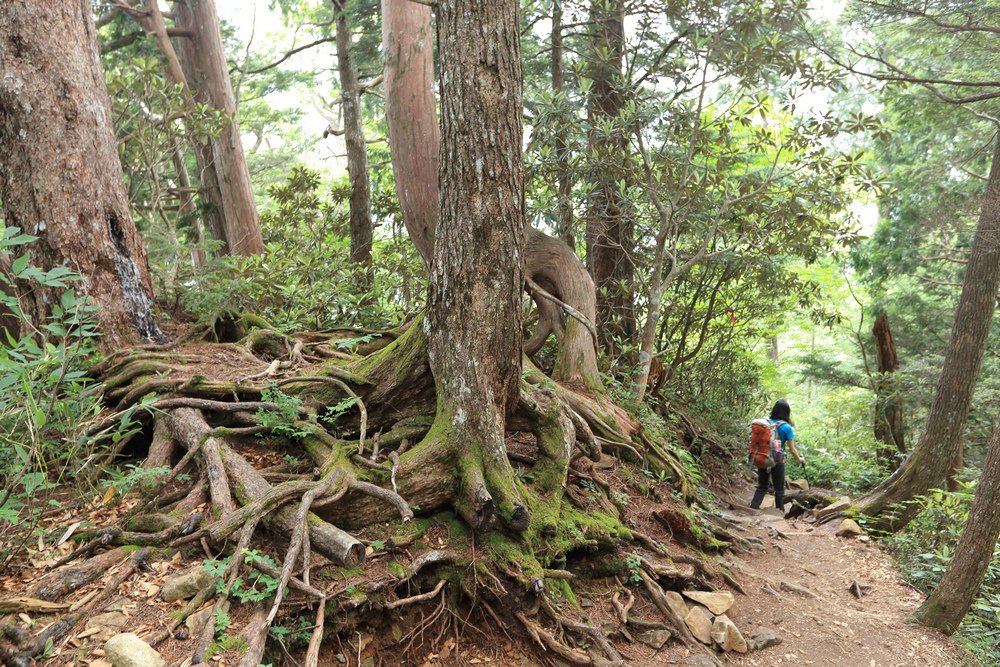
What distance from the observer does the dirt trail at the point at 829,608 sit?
5.15 m

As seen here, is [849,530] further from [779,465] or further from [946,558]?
[946,558]

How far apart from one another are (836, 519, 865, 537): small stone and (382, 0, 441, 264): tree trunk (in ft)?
22.4

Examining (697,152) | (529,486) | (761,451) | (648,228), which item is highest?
(697,152)

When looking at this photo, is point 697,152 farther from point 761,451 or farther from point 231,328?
point 231,328

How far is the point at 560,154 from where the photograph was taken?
8.27 meters

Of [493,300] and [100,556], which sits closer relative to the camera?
[100,556]

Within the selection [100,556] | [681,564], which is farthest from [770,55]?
[100,556]

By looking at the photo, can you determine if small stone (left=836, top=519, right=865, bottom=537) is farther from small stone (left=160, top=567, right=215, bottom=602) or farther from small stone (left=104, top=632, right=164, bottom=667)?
small stone (left=104, top=632, right=164, bottom=667)

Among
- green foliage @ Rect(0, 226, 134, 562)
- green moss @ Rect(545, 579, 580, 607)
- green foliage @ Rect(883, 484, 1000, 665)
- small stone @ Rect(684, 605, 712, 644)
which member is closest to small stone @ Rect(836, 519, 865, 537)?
green foliage @ Rect(883, 484, 1000, 665)

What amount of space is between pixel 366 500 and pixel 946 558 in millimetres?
6566

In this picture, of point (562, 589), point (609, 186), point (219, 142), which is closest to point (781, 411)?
point (609, 186)

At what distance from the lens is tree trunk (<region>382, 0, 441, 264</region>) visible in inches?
257

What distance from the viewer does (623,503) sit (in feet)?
18.4

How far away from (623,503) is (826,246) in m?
5.79
